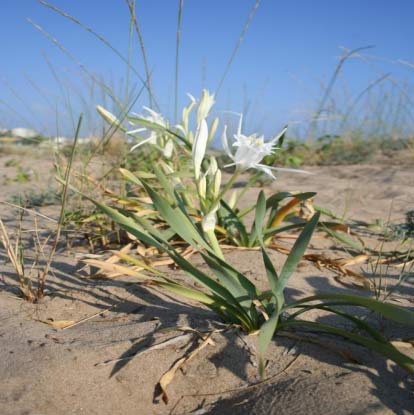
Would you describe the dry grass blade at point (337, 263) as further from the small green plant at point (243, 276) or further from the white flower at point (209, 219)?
the white flower at point (209, 219)

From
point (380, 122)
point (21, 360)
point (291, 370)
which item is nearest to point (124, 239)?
point (21, 360)

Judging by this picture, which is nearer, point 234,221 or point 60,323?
point 60,323

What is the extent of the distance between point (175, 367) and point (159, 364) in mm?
52

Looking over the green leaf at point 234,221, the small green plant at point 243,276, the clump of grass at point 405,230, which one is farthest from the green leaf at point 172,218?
the clump of grass at point 405,230

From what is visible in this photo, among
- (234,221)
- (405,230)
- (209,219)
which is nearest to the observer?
(209,219)

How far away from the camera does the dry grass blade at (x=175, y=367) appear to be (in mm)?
1165

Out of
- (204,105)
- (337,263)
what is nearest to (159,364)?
(204,105)

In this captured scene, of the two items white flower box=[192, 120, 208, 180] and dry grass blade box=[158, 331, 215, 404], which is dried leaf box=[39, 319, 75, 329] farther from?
white flower box=[192, 120, 208, 180]

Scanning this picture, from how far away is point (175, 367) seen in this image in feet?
4.07

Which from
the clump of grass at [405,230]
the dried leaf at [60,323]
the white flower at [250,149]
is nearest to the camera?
the white flower at [250,149]

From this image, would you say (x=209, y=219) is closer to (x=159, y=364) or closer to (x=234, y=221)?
(x=159, y=364)

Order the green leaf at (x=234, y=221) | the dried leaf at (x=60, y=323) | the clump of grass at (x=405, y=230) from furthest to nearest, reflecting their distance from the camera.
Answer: the clump of grass at (x=405, y=230) → the green leaf at (x=234, y=221) → the dried leaf at (x=60, y=323)

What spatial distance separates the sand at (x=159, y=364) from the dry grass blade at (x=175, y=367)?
16 mm

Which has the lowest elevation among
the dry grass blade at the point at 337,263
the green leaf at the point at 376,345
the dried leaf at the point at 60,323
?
the dried leaf at the point at 60,323
